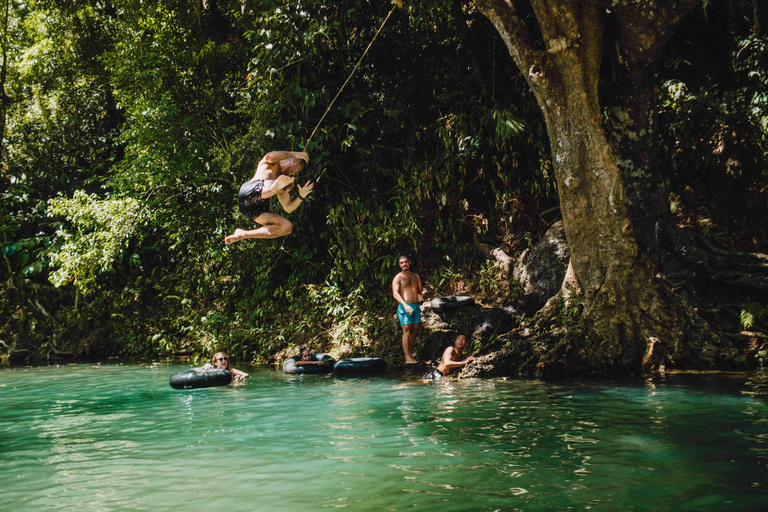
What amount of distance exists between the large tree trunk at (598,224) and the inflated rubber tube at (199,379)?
4.47m

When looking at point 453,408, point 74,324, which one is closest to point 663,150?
point 453,408

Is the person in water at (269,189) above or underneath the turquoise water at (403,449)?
above

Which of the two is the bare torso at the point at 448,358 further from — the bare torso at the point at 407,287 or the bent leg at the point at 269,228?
the bent leg at the point at 269,228

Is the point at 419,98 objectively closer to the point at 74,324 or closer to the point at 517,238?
the point at 517,238

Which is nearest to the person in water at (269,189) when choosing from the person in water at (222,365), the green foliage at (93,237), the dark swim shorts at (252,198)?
the dark swim shorts at (252,198)

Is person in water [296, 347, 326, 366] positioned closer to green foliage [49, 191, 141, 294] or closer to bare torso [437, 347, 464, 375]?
bare torso [437, 347, 464, 375]

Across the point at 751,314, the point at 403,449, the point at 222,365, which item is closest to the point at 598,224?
the point at 751,314

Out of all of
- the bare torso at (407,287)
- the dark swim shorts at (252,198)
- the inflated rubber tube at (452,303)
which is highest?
the dark swim shorts at (252,198)

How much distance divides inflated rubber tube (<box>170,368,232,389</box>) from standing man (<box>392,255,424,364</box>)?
112 inches

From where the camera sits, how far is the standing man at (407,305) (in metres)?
10.7

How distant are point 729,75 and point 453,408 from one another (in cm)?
724

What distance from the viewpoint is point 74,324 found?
1570 cm

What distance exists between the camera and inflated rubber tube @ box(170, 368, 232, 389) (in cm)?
947

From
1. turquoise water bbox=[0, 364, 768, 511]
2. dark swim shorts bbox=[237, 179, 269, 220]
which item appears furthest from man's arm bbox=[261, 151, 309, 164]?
turquoise water bbox=[0, 364, 768, 511]
